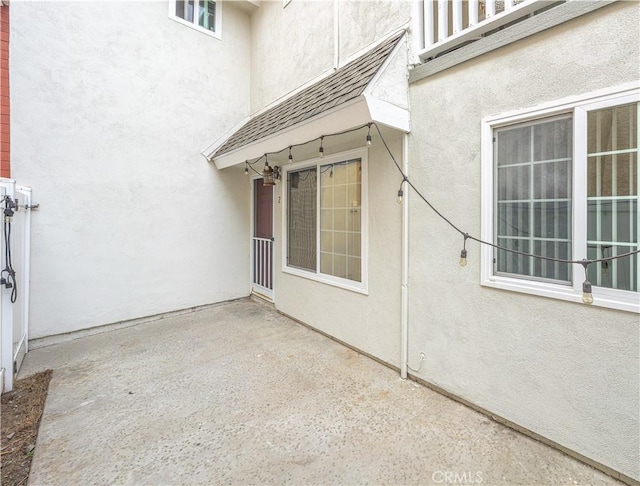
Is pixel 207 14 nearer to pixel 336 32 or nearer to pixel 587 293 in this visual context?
pixel 336 32

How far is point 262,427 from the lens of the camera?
2654mm

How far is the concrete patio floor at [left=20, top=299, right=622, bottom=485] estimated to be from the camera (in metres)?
2.18

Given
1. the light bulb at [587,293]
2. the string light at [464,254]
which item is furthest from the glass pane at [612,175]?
the string light at [464,254]

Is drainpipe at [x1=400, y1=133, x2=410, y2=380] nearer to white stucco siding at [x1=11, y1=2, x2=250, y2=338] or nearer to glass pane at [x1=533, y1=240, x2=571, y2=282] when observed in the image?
glass pane at [x1=533, y1=240, x2=571, y2=282]

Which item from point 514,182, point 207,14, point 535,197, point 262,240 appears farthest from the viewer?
point 262,240

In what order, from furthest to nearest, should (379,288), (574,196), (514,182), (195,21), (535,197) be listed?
(195,21), (379,288), (514,182), (535,197), (574,196)

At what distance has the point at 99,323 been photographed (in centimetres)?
495

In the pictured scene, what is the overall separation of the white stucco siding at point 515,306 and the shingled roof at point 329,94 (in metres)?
0.61

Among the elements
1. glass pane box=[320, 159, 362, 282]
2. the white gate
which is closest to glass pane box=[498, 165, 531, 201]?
glass pane box=[320, 159, 362, 282]

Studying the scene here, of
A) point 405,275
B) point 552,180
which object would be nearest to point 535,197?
point 552,180

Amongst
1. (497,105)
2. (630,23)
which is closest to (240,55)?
(497,105)

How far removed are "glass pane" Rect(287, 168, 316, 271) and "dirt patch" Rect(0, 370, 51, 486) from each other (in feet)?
11.9

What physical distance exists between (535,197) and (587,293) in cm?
86

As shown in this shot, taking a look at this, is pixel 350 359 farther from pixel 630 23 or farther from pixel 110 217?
pixel 110 217
